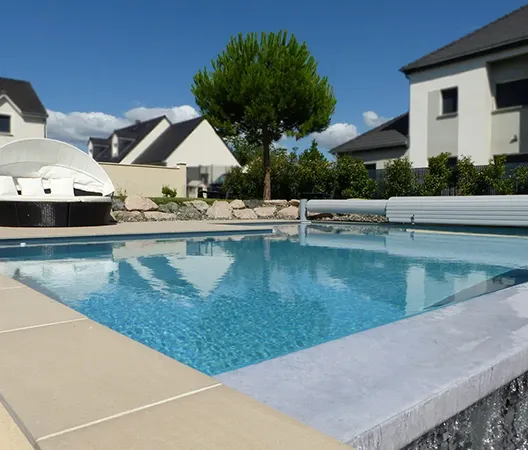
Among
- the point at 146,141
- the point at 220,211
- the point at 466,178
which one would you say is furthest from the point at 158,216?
the point at 146,141

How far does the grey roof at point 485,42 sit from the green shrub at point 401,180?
19.6 feet

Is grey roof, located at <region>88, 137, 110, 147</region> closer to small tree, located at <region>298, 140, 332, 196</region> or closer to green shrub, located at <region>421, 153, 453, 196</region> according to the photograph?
small tree, located at <region>298, 140, 332, 196</region>

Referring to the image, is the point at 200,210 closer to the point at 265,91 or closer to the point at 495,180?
the point at 265,91

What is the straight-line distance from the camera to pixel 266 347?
117 inches

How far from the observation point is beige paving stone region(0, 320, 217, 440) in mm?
1402

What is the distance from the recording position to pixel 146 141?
126 feet

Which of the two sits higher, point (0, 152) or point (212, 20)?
point (212, 20)

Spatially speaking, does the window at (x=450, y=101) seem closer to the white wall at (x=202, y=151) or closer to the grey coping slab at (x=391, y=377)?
the white wall at (x=202, y=151)

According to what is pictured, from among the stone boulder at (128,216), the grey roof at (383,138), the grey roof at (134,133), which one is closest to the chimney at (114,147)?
the grey roof at (134,133)

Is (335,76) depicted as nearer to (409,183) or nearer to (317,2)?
(317,2)

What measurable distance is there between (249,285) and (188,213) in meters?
10.5

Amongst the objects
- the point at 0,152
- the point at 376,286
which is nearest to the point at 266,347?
the point at 376,286

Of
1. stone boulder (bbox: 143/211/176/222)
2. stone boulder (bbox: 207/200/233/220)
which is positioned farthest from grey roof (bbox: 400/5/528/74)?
stone boulder (bbox: 143/211/176/222)

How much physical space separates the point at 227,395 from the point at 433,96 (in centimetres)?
1999
